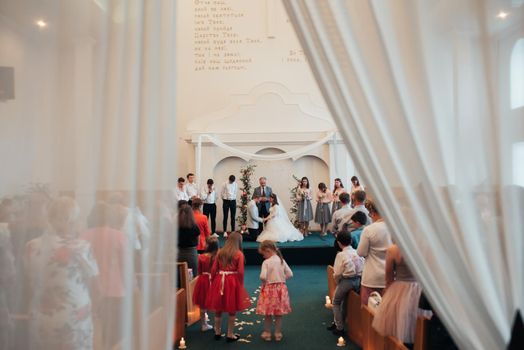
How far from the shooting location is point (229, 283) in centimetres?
338

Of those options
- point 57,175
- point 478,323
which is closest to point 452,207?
point 478,323

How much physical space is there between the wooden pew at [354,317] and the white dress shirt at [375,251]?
29cm

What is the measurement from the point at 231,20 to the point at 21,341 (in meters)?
10.4

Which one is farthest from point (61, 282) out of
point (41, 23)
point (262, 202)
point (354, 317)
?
point (262, 202)

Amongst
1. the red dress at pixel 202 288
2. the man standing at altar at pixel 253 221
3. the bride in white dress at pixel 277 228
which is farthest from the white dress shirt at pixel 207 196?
the red dress at pixel 202 288

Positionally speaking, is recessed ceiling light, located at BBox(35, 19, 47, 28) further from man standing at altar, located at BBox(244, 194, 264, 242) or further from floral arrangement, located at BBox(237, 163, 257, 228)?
floral arrangement, located at BBox(237, 163, 257, 228)

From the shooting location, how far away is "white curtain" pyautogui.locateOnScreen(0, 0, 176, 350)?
1300mm

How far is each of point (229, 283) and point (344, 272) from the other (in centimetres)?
103

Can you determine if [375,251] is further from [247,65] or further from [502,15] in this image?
[247,65]

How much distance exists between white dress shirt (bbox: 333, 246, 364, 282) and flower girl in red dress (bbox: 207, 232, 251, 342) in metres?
0.87

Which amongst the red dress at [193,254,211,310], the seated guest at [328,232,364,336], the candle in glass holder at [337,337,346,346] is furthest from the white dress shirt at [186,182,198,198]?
the candle in glass holder at [337,337,346,346]

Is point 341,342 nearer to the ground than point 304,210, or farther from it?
nearer to the ground

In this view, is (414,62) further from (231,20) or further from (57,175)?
(231,20)

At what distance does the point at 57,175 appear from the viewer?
1380 mm
